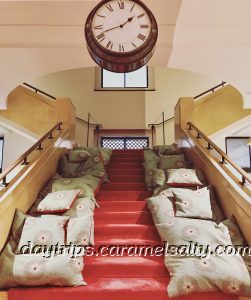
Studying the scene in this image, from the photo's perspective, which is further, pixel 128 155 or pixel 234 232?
pixel 128 155

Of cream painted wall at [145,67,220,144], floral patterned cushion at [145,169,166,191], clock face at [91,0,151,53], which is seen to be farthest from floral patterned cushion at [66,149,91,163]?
cream painted wall at [145,67,220,144]

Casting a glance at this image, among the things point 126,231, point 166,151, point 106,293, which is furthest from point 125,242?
point 166,151

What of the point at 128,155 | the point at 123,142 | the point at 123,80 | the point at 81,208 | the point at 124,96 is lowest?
the point at 81,208

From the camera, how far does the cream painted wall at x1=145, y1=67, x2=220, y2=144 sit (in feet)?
30.1

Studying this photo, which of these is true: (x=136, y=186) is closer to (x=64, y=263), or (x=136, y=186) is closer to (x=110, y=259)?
(x=110, y=259)

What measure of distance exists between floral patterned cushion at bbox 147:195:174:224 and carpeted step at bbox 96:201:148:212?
30cm

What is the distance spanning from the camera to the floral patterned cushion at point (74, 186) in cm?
409

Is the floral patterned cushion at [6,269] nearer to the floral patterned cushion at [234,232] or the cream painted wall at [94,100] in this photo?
the floral patterned cushion at [234,232]

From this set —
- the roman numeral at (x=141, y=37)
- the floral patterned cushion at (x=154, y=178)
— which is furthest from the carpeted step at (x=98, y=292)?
the roman numeral at (x=141, y=37)

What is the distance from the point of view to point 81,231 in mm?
3281

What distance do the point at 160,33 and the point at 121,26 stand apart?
1.49m

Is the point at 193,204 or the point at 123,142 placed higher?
the point at 123,142

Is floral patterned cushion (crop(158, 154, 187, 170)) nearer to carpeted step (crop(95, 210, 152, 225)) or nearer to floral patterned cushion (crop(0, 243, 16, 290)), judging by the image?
carpeted step (crop(95, 210, 152, 225))

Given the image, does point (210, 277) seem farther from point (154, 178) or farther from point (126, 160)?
point (126, 160)
